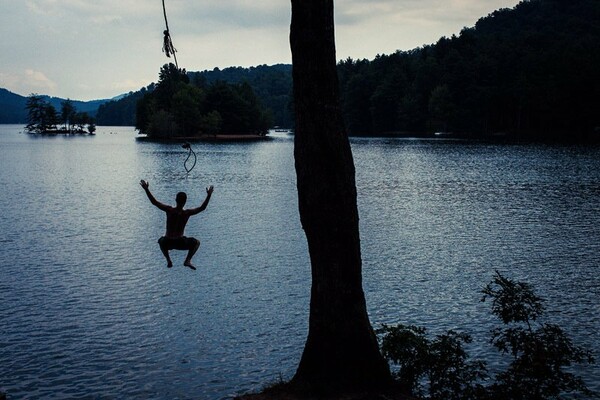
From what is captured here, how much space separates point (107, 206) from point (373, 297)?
108 feet

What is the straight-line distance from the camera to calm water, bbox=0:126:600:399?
1589cm

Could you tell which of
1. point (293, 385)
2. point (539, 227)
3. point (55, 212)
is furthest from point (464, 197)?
point (293, 385)

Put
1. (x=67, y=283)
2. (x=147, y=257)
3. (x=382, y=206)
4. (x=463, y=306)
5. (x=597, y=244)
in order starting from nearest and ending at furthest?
(x=463, y=306) → (x=67, y=283) → (x=147, y=257) → (x=597, y=244) → (x=382, y=206)

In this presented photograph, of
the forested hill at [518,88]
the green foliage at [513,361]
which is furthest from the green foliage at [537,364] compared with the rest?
the forested hill at [518,88]

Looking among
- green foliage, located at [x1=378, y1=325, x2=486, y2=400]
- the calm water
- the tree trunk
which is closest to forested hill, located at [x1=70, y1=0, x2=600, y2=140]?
the calm water

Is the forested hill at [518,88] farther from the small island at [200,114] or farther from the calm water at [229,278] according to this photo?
the calm water at [229,278]

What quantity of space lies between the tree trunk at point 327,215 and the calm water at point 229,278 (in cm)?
516

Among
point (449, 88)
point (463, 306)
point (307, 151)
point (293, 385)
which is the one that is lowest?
point (463, 306)

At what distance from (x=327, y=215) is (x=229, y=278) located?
15907 mm

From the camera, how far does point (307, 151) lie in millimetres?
10109

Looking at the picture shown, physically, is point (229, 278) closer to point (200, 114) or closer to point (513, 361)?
point (513, 361)

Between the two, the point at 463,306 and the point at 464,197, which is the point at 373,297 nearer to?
the point at 463,306

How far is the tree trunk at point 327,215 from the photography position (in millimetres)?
9859

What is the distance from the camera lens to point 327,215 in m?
10.1
